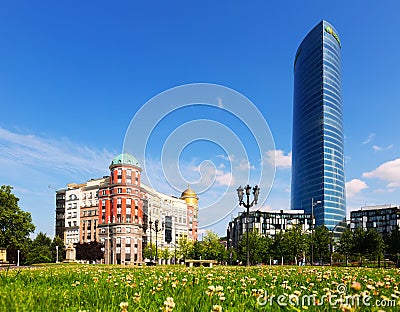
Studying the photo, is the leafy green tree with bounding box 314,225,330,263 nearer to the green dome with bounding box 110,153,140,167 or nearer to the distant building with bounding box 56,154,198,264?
the distant building with bounding box 56,154,198,264

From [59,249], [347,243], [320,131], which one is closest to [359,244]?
[347,243]

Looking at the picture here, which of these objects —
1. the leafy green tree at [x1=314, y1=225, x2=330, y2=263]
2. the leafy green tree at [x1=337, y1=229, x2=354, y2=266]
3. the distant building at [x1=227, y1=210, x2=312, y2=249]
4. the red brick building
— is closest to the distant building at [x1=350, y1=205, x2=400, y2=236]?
the distant building at [x1=227, y1=210, x2=312, y2=249]

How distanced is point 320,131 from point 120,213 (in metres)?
86.9

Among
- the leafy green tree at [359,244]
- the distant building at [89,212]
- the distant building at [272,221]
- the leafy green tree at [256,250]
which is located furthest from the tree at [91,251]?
the leafy green tree at [359,244]

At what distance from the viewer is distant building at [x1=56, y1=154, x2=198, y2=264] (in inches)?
3708

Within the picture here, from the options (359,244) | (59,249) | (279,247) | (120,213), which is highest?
(120,213)

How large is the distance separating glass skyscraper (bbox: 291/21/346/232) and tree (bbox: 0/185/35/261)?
370ft

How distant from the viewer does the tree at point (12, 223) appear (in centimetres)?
4366

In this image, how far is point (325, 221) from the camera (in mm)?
134250

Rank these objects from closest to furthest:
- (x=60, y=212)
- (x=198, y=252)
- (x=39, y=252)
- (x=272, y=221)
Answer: (x=39, y=252)
(x=198, y=252)
(x=60, y=212)
(x=272, y=221)

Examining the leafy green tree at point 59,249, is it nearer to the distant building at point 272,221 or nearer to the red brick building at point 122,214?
the red brick building at point 122,214

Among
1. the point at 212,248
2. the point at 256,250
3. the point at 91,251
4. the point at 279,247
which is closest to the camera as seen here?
the point at 279,247

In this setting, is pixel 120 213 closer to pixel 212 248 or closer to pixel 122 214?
pixel 122 214

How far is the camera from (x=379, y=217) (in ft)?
497
